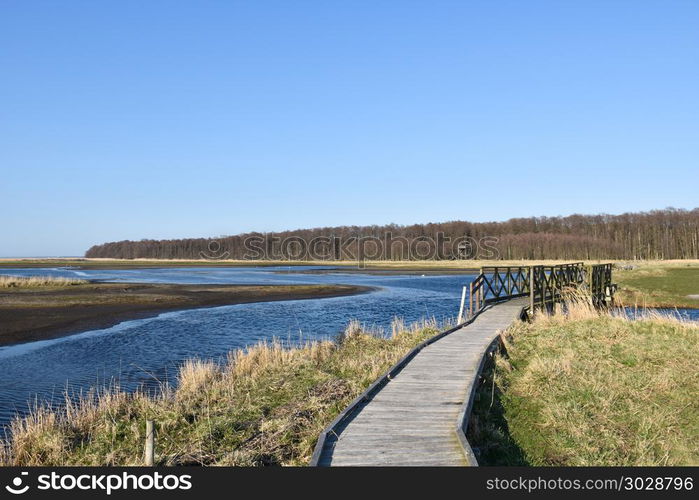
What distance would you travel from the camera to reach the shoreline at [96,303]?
89.2 ft

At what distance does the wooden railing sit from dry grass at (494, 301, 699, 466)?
651cm

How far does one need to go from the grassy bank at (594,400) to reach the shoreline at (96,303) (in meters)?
21.1

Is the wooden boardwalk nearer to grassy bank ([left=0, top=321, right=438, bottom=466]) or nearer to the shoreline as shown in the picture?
grassy bank ([left=0, top=321, right=438, bottom=466])

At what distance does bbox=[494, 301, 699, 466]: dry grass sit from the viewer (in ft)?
29.8

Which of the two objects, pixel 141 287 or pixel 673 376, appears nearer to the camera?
pixel 673 376

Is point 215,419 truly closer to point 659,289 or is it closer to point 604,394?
point 604,394

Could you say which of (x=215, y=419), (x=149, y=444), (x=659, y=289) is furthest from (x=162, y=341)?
(x=659, y=289)

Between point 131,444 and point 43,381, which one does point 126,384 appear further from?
point 131,444

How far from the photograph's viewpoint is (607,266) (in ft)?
110

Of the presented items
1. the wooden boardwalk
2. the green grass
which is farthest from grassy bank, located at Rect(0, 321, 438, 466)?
the green grass

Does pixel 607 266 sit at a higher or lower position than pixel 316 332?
higher

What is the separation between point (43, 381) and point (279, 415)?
9.24m

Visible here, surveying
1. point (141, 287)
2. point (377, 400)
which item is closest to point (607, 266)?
point (377, 400)

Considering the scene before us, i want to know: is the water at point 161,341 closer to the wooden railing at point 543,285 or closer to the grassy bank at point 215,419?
the grassy bank at point 215,419
